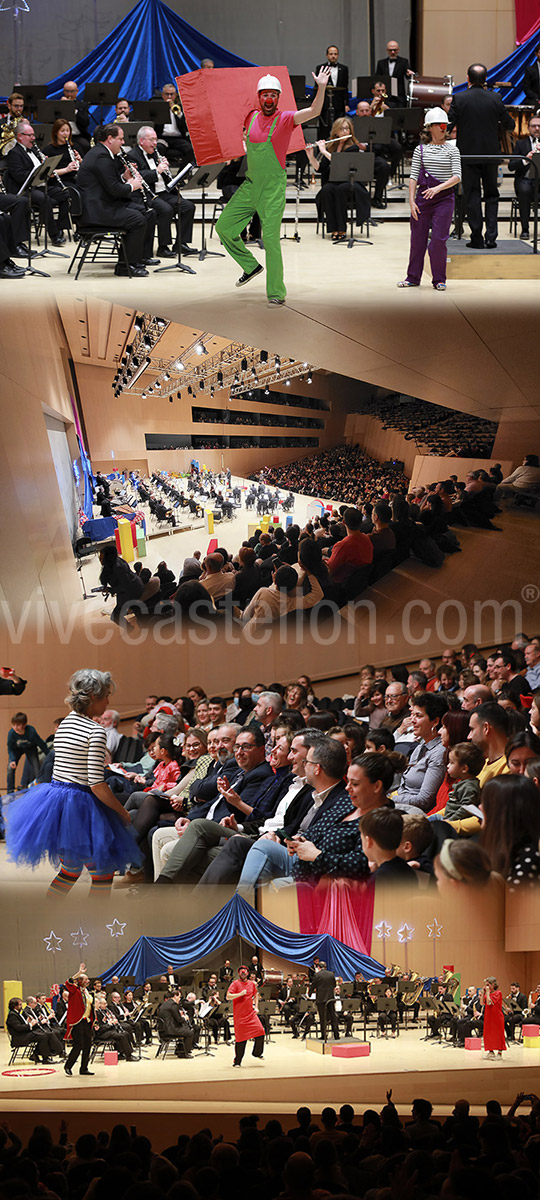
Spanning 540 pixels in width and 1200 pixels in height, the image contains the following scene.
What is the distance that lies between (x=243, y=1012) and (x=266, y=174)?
18.8 feet

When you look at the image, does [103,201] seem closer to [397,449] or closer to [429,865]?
[397,449]

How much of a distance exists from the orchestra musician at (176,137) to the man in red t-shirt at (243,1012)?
6949 millimetres

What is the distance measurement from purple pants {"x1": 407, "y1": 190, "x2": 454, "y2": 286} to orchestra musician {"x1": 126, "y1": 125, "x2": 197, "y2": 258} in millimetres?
1831

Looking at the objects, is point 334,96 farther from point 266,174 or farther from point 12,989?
point 12,989

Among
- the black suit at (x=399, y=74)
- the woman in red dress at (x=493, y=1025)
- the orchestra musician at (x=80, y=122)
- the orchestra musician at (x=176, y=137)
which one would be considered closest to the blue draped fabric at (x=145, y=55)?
the orchestra musician at (x=80, y=122)

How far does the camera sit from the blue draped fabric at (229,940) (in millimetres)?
9281

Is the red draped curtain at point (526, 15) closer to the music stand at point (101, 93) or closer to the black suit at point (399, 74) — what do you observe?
the black suit at point (399, 74)

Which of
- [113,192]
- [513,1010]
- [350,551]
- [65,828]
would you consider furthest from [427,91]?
[65,828]

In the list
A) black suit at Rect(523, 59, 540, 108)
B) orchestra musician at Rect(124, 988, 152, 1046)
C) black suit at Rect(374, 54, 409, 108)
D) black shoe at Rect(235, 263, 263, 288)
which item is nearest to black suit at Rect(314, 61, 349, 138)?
black suit at Rect(374, 54, 409, 108)

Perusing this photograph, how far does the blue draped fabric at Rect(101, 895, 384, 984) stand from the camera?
30.5 feet

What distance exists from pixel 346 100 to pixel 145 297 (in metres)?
4.49

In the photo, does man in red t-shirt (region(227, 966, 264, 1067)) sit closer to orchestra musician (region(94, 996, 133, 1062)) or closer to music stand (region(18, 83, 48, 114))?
orchestra musician (region(94, 996, 133, 1062))

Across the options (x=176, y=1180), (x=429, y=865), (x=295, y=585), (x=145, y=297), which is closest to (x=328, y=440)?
(x=295, y=585)

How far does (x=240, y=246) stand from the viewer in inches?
405
